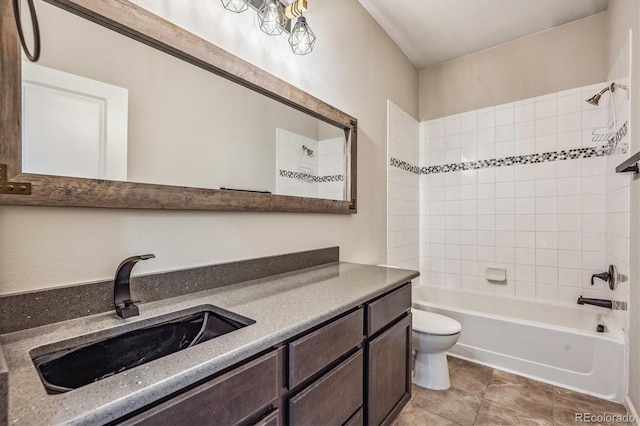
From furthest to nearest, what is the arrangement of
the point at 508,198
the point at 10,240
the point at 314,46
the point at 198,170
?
the point at 508,198 < the point at 314,46 < the point at 198,170 < the point at 10,240

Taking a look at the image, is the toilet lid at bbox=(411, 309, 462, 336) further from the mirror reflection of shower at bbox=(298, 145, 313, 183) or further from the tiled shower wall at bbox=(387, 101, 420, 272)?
the mirror reflection of shower at bbox=(298, 145, 313, 183)

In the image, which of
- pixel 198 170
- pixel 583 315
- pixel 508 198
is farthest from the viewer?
pixel 508 198

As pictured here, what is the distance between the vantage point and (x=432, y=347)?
6.46 ft

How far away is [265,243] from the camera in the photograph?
1520 millimetres

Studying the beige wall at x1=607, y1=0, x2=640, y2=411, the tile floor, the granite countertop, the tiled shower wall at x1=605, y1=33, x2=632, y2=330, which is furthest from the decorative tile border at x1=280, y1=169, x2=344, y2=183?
the tiled shower wall at x1=605, y1=33, x2=632, y2=330

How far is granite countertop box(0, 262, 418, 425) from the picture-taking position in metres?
0.52

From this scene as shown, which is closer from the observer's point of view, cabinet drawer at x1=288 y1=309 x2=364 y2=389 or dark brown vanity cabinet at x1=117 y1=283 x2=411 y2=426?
dark brown vanity cabinet at x1=117 y1=283 x2=411 y2=426

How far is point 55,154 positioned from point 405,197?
2579 mm

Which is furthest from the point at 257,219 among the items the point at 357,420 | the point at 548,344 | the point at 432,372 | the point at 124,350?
the point at 548,344

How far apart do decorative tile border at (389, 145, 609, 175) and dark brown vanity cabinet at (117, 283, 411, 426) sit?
162 centimetres

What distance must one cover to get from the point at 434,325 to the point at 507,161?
1.70 meters

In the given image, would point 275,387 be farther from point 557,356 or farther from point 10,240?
point 557,356

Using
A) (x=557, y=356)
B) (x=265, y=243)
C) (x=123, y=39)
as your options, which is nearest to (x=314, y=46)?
(x=123, y=39)

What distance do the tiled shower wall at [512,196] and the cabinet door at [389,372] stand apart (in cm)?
107
